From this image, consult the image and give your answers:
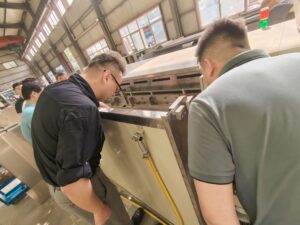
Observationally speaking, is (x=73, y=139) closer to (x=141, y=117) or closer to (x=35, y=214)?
(x=141, y=117)

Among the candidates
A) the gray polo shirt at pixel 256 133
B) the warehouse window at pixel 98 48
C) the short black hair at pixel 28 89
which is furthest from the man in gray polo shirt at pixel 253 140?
the warehouse window at pixel 98 48

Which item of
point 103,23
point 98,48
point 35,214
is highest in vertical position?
point 103,23

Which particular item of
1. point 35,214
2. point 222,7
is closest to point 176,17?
point 222,7

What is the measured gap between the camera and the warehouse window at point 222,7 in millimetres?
4258

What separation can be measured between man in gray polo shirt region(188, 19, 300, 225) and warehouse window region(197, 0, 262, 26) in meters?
4.98

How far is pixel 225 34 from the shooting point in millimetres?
742

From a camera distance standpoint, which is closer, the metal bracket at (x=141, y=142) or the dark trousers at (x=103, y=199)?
the metal bracket at (x=141, y=142)

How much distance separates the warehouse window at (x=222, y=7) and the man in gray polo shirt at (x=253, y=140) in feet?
16.3

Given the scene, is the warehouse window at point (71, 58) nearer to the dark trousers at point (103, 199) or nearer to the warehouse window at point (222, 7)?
the warehouse window at point (222, 7)

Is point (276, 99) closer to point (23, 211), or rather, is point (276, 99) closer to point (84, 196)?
point (84, 196)

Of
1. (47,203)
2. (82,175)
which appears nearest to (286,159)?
(82,175)

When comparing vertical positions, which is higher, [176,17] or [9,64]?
[9,64]

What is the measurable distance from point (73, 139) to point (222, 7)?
18.1 ft

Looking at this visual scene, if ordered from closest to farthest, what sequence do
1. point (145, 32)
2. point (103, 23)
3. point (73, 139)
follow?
1. point (73, 139)
2. point (145, 32)
3. point (103, 23)
